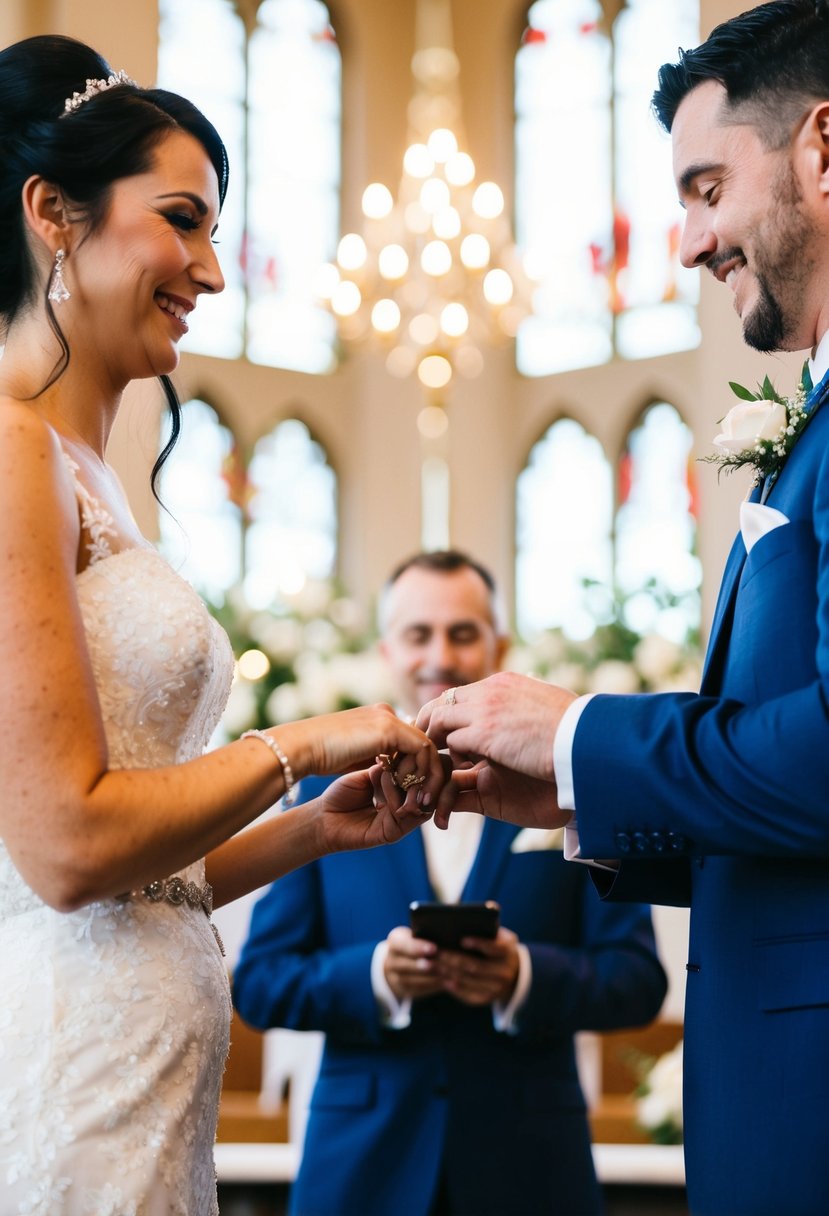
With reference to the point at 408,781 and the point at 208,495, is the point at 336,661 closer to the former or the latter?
the point at 408,781

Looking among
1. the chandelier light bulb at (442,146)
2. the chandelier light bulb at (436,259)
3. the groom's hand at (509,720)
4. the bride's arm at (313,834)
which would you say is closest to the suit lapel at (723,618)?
the groom's hand at (509,720)

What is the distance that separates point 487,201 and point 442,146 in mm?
517

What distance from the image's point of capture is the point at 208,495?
14719 millimetres

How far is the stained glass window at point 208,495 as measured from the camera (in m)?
14.5

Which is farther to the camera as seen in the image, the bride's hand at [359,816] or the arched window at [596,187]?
the arched window at [596,187]

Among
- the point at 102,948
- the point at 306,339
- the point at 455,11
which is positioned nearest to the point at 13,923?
the point at 102,948

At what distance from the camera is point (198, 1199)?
2367 millimetres

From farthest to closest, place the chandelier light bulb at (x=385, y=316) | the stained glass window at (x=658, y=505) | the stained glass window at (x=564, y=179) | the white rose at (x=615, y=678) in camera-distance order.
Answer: the stained glass window at (x=564, y=179) < the stained glass window at (x=658, y=505) < the chandelier light bulb at (x=385, y=316) < the white rose at (x=615, y=678)

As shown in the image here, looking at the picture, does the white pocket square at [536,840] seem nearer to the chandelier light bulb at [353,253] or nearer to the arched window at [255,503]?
the chandelier light bulb at [353,253]

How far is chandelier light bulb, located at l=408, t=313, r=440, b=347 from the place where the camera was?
31.3 ft

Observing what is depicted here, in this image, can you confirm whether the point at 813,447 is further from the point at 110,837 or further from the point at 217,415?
the point at 217,415

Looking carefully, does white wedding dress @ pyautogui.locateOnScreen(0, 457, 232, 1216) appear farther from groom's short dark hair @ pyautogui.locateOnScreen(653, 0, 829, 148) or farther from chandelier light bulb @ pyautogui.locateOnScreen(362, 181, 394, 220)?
chandelier light bulb @ pyautogui.locateOnScreen(362, 181, 394, 220)

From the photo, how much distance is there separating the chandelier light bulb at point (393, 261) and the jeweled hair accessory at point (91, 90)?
723 cm

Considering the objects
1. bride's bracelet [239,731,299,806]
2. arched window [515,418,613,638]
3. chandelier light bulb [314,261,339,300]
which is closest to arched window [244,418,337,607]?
arched window [515,418,613,638]
